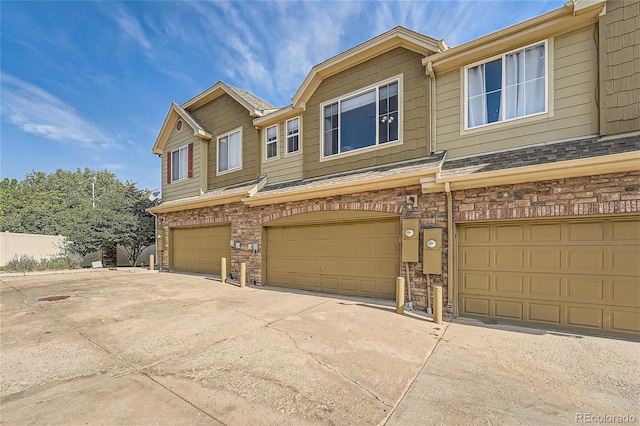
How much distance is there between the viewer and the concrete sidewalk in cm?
283

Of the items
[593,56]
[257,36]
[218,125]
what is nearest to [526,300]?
[593,56]

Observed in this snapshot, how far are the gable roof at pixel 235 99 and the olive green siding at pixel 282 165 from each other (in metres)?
1.49

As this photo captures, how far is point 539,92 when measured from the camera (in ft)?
20.0

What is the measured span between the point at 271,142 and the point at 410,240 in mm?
6650

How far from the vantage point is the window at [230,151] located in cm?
1178

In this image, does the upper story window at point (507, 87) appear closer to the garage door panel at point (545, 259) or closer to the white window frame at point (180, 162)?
the garage door panel at point (545, 259)

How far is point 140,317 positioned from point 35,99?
18351 mm

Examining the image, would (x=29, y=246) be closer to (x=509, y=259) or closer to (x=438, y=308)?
(x=438, y=308)

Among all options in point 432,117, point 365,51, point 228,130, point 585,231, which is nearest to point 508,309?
point 585,231

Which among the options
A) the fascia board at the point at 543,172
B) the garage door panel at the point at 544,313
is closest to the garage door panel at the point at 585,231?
the fascia board at the point at 543,172

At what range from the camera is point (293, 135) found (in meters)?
10.1

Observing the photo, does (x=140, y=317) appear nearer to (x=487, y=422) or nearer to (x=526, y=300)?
(x=487, y=422)

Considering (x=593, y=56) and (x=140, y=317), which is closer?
(x=593, y=56)

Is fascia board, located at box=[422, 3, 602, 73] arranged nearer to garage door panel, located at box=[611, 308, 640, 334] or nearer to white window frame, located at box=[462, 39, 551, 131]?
white window frame, located at box=[462, 39, 551, 131]
